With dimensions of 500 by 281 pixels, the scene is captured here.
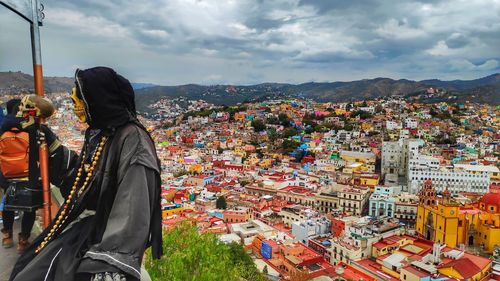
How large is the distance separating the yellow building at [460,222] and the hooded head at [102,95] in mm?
19332

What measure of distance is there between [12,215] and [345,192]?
2202cm

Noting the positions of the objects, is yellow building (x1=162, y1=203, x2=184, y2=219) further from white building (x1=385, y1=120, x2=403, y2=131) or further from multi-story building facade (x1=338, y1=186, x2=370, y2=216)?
white building (x1=385, y1=120, x2=403, y2=131)

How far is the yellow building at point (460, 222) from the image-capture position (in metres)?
18.1

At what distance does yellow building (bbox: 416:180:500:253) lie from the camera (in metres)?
18.1

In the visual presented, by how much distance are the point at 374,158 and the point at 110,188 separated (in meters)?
34.6

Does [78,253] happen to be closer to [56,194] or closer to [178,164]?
[56,194]

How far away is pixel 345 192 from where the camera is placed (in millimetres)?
23500

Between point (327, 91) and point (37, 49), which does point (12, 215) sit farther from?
point (327, 91)

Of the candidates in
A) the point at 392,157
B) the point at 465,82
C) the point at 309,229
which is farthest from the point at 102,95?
the point at 465,82

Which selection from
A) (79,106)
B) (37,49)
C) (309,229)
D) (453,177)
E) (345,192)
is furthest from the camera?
(453,177)

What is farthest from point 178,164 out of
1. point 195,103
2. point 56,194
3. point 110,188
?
point 195,103

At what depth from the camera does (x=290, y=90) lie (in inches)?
5620

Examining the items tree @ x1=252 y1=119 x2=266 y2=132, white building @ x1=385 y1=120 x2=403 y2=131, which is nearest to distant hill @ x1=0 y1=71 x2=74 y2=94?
white building @ x1=385 y1=120 x2=403 y2=131

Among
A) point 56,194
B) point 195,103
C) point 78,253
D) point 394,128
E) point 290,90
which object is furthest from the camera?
point 290,90
